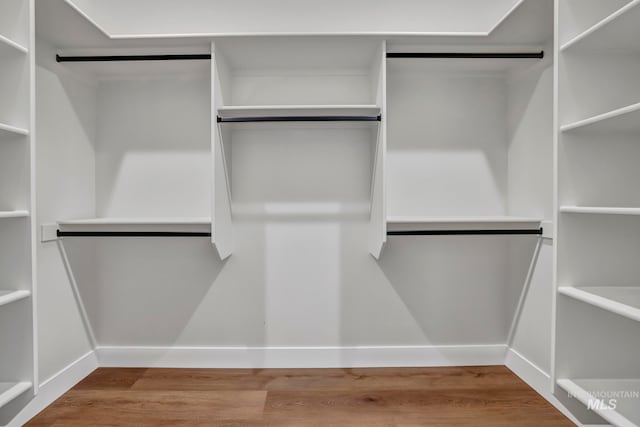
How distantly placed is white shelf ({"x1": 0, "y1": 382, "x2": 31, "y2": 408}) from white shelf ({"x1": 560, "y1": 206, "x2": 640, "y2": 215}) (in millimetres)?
2167

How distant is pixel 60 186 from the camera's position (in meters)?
2.03

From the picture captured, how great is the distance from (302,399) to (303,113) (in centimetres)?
142

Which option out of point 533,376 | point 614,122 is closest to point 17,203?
point 614,122

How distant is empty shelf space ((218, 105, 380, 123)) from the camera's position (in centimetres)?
195

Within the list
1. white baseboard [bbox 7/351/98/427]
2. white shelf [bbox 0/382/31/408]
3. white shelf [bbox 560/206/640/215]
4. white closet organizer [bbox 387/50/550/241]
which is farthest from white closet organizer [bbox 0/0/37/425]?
white shelf [bbox 560/206/640/215]

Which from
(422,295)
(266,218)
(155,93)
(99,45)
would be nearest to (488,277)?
(422,295)

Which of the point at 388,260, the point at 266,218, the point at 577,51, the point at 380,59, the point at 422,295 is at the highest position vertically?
the point at 380,59

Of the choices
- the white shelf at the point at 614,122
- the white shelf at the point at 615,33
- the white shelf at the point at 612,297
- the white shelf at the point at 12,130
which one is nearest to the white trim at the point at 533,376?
the white shelf at the point at 612,297

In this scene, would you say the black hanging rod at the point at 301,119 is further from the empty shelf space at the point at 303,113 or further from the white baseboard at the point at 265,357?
the white baseboard at the point at 265,357

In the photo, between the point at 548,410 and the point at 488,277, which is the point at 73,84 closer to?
the point at 488,277

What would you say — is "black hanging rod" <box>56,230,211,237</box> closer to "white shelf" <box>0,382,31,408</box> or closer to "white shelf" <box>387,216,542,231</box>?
"white shelf" <box>0,382,31,408</box>

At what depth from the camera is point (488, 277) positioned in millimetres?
2340

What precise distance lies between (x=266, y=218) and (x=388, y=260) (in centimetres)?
76

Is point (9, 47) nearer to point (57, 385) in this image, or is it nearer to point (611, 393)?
point (57, 385)
